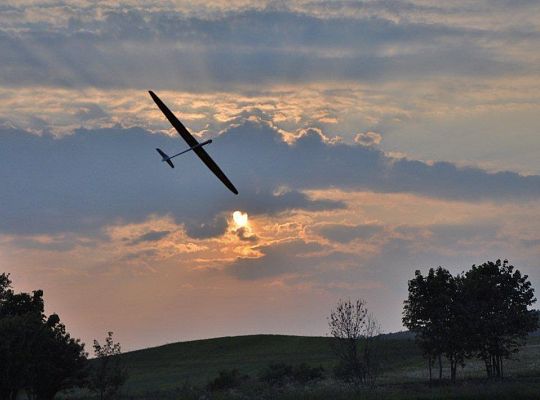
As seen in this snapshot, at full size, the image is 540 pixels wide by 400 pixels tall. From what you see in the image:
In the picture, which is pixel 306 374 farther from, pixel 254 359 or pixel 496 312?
pixel 254 359

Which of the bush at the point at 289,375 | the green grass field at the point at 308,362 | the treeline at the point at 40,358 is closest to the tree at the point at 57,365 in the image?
the treeline at the point at 40,358

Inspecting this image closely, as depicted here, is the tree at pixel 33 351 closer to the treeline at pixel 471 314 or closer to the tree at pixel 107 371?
the tree at pixel 107 371

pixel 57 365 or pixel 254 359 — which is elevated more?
pixel 254 359

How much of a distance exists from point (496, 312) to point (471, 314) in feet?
11.3

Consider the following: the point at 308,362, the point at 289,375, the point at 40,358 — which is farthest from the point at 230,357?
Answer: the point at 40,358

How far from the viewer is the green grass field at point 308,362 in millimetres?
62841

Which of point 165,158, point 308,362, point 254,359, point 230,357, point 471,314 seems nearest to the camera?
point 165,158

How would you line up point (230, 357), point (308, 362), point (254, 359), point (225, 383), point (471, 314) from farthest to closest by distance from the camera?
point (230, 357) < point (254, 359) < point (308, 362) < point (225, 383) < point (471, 314)

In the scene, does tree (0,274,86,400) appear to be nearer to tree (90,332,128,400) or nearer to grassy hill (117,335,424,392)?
tree (90,332,128,400)

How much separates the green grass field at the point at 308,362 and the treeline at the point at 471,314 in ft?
10.7

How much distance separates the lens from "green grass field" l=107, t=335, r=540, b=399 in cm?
6284

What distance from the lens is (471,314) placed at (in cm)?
8119

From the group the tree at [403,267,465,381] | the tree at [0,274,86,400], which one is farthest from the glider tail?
the tree at [403,267,465,381]

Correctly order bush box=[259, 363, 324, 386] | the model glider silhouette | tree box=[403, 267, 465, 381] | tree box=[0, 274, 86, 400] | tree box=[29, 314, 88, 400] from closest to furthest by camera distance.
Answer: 1. the model glider silhouette
2. tree box=[0, 274, 86, 400]
3. tree box=[29, 314, 88, 400]
4. tree box=[403, 267, 465, 381]
5. bush box=[259, 363, 324, 386]
